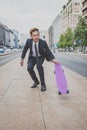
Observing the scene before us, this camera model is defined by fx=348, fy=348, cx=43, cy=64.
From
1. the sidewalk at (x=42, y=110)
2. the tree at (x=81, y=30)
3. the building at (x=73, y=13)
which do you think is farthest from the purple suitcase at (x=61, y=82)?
the building at (x=73, y=13)

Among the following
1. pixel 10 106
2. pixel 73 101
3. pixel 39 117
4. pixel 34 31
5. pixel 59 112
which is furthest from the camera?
pixel 34 31

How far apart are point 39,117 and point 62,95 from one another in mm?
2799

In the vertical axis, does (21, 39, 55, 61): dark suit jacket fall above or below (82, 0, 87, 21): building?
below

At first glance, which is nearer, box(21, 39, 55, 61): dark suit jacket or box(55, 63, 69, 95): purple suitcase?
box(55, 63, 69, 95): purple suitcase

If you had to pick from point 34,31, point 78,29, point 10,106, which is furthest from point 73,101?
point 78,29

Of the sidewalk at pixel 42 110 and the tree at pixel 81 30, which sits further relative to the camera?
the tree at pixel 81 30

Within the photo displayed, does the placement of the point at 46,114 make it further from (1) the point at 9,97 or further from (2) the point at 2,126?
(1) the point at 9,97

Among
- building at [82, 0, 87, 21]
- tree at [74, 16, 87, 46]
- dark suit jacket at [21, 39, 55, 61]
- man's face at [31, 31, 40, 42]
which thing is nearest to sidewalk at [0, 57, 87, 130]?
dark suit jacket at [21, 39, 55, 61]

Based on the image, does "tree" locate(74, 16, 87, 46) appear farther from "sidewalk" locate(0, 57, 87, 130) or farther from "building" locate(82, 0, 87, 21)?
"sidewalk" locate(0, 57, 87, 130)

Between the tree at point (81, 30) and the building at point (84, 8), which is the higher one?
the building at point (84, 8)

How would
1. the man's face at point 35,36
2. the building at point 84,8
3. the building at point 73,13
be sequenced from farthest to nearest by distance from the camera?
the building at point 73,13
the building at point 84,8
the man's face at point 35,36

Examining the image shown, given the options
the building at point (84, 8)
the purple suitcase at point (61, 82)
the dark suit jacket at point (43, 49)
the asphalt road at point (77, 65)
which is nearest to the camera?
the purple suitcase at point (61, 82)

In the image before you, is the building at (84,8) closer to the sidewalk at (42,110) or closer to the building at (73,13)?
the building at (73,13)

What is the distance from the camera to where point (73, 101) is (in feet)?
25.2
